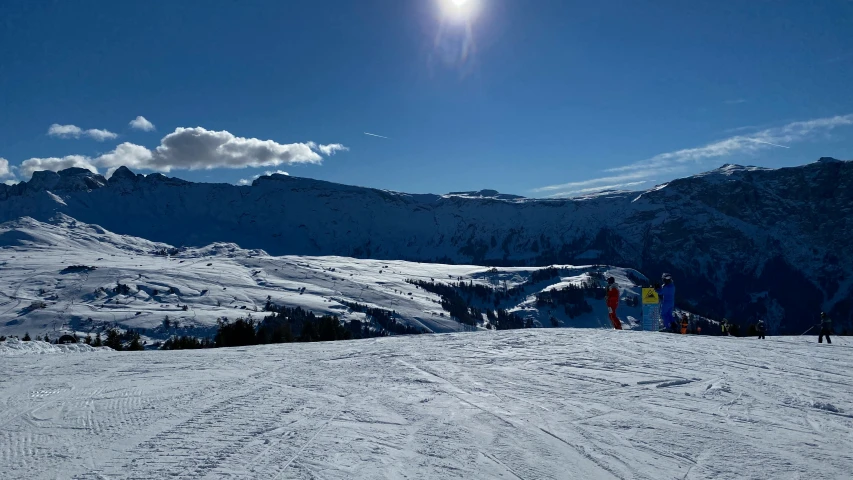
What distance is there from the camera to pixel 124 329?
445 feet

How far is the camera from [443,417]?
29.1 feet

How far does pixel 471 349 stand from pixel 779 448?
1018 cm

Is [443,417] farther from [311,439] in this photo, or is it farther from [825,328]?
[825,328]

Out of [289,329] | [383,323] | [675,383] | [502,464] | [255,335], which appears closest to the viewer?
[502,464]

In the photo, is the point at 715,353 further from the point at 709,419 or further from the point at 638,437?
the point at 638,437

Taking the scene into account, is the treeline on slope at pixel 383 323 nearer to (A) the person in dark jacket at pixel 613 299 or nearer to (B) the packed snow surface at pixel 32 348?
(B) the packed snow surface at pixel 32 348

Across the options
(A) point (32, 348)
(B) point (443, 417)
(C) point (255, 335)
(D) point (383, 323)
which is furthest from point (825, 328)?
(D) point (383, 323)

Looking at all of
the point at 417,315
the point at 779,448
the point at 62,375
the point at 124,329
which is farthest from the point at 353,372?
the point at 417,315

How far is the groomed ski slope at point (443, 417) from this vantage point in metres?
6.73

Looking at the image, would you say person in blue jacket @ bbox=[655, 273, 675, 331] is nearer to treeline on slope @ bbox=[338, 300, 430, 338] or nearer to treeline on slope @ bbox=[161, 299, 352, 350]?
treeline on slope @ bbox=[161, 299, 352, 350]

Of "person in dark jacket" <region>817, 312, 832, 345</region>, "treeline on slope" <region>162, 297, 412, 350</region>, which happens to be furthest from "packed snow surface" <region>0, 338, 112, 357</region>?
"person in dark jacket" <region>817, 312, 832, 345</region>

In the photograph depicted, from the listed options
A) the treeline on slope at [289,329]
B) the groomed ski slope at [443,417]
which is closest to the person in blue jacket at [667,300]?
the groomed ski slope at [443,417]

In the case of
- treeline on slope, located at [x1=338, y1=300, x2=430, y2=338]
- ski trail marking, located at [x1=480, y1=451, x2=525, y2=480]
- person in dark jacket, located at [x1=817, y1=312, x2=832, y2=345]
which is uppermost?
ski trail marking, located at [x1=480, y1=451, x2=525, y2=480]

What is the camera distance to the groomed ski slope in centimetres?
673
